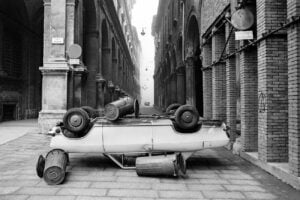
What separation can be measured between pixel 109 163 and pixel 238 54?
166 inches

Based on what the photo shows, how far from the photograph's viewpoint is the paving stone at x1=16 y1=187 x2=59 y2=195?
158 inches

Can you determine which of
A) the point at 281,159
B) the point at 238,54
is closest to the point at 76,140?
the point at 281,159

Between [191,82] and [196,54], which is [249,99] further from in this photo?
[196,54]

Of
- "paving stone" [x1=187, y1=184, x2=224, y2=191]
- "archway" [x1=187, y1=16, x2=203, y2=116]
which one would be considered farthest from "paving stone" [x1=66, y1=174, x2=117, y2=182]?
"archway" [x1=187, y1=16, x2=203, y2=116]

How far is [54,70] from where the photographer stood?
10.2 m

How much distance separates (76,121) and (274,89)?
3.78 m

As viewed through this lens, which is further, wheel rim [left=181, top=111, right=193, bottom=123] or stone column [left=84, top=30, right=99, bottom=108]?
stone column [left=84, top=30, right=99, bottom=108]

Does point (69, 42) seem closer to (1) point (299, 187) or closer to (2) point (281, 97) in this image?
(2) point (281, 97)

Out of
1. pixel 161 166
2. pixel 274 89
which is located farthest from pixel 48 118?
pixel 274 89

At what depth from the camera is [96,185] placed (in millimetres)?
4410

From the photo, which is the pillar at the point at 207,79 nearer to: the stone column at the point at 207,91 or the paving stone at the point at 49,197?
the stone column at the point at 207,91

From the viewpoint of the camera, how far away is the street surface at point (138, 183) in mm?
3930

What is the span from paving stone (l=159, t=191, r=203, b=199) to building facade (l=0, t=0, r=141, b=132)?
23.2 ft

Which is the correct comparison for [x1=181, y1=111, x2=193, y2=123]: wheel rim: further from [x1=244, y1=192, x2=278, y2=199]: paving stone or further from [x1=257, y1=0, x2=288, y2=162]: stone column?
[x1=244, y1=192, x2=278, y2=199]: paving stone
